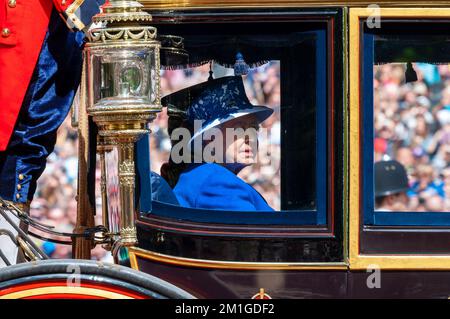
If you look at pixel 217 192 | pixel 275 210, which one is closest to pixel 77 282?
pixel 217 192

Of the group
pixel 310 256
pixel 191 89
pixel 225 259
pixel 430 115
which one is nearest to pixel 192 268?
pixel 225 259

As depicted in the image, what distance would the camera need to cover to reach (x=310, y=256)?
144 inches

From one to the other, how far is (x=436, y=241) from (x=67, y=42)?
4.30 feet

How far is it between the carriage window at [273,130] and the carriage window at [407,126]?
0.46ft

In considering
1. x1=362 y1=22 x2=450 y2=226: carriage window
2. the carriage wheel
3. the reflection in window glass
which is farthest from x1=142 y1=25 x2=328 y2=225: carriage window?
the carriage wheel

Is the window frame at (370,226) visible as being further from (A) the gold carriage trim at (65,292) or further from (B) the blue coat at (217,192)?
(A) the gold carriage trim at (65,292)

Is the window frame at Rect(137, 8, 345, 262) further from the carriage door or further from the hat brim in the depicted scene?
the hat brim

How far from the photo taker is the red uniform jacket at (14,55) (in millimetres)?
3811

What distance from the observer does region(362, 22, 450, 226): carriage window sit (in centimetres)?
369

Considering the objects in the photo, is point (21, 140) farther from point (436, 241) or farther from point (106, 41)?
point (436, 241)

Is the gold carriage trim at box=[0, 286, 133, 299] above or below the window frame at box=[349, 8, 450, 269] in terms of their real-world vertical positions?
below

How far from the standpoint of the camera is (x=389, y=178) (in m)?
3.76

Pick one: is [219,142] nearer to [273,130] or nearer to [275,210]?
[273,130]

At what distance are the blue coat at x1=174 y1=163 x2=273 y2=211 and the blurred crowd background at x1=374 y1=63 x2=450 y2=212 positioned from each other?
401mm
